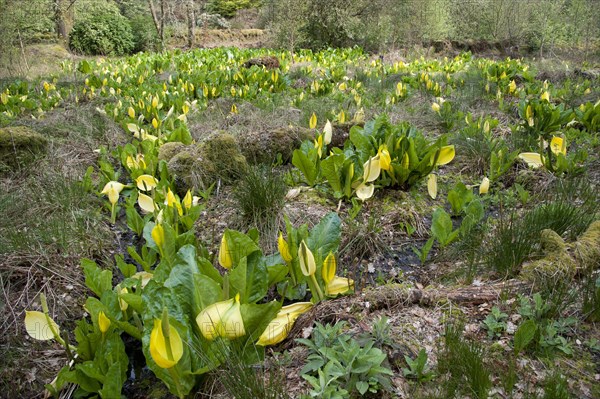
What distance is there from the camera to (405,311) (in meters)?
1.92

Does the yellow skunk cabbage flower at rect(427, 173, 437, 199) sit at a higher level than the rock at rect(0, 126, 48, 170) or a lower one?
lower

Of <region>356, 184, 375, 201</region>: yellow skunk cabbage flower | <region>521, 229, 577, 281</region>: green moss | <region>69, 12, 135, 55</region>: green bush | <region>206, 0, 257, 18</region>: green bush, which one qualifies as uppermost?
<region>206, 0, 257, 18</region>: green bush

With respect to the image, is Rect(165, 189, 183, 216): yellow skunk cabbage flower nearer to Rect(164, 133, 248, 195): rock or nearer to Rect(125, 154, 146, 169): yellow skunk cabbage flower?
Rect(164, 133, 248, 195): rock

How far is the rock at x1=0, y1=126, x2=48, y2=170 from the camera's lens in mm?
3707

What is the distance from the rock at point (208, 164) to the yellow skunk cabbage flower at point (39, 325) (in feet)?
5.56

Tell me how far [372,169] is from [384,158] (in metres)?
0.15

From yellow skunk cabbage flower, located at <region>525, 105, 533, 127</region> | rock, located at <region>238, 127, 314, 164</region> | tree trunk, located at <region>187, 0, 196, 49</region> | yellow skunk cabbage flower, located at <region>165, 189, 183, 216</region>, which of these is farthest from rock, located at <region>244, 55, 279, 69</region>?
tree trunk, located at <region>187, 0, 196, 49</region>

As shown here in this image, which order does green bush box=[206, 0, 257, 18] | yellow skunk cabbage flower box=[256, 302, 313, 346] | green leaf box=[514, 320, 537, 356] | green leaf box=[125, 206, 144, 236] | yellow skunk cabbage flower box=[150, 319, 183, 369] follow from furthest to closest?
1. green bush box=[206, 0, 257, 18]
2. green leaf box=[125, 206, 144, 236]
3. yellow skunk cabbage flower box=[256, 302, 313, 346]
4. green leaf box=[514, 320, 537, 356]
5. yellow skunk cabbage flower box=[150, 319, 183, 369]

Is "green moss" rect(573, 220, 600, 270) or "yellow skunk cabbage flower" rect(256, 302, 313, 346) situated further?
"green moss" rect(573, 220, 600, 270)

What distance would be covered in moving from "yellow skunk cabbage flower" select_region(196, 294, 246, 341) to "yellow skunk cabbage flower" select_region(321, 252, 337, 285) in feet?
1.76

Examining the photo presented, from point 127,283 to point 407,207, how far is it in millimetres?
1924

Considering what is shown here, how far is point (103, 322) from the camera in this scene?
1.81 metres

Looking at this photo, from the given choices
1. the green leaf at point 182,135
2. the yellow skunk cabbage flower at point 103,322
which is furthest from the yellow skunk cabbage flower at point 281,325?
the green leaf at point 182,135

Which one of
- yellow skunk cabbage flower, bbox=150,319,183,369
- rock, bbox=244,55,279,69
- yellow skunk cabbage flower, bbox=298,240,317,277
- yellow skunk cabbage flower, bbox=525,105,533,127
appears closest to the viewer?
yellow skunk cabbage flower, bbox=150,319,183,369
